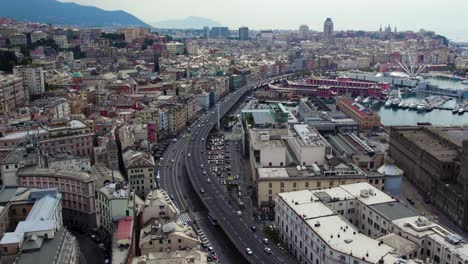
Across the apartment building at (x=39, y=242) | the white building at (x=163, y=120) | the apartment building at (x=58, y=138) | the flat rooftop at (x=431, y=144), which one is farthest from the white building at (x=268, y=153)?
the apartment building at (x=39, y=242)

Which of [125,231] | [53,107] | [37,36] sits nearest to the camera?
[125,231]

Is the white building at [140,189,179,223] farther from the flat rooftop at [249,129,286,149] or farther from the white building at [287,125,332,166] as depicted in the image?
the white building at [287,125,332,166]

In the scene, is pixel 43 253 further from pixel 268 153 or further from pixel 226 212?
pixel 268 153

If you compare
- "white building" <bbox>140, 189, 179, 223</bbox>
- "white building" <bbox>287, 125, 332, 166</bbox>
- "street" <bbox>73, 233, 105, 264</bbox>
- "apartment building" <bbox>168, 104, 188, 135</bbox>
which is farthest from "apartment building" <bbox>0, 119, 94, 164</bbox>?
"white building" <bbox>287, 125, 332, 166</bbox>

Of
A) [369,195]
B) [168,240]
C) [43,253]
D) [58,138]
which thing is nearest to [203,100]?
[58,138]

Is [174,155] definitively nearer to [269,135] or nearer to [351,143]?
[269,135]

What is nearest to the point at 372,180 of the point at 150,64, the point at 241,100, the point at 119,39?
the point at 241,100

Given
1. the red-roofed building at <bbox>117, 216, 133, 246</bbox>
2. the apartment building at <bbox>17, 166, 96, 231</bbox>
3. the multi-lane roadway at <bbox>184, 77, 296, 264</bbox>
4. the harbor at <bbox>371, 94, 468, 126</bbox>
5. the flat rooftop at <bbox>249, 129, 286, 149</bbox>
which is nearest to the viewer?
the red-roofed building at <bbox>117, 216, 133, 246</bbox>
